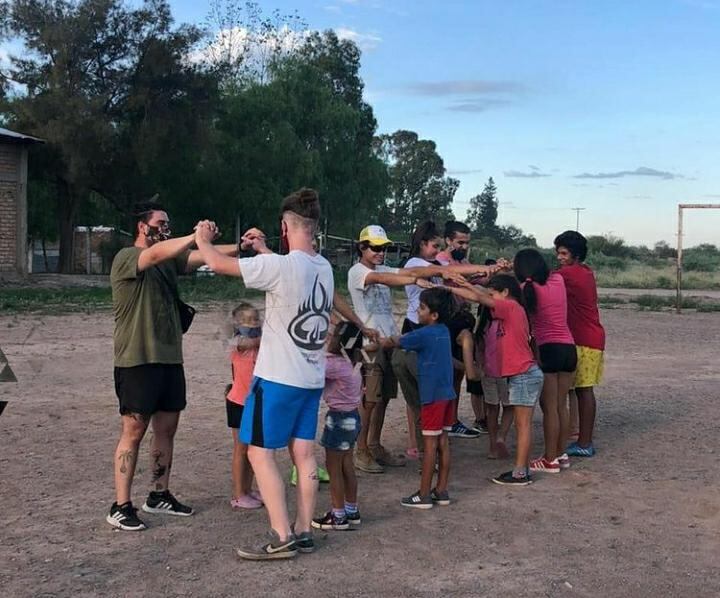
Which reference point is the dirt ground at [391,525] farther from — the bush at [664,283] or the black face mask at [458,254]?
the bush at [664,283]

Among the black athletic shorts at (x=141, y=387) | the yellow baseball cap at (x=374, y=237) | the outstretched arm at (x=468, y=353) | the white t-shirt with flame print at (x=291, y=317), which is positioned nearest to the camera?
the white t-shirt with flame print at (x=291, y=317)

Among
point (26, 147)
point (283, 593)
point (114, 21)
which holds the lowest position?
point (283, 593)

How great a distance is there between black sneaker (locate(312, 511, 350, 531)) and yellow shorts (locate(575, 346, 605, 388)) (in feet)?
8.73

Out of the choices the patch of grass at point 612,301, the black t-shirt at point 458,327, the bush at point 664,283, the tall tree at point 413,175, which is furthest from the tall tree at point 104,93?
the tall tree at point 413,175

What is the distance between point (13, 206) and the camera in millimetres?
26969

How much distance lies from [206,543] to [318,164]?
33.9m

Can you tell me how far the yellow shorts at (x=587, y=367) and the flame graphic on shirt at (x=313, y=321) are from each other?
3093 millimetres

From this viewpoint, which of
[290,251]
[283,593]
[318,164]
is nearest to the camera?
[283,593]

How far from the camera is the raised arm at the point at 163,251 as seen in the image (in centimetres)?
442

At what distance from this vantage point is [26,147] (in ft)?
89.0

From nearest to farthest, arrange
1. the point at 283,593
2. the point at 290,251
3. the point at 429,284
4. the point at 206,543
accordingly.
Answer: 1. the point at 283,593
2. the point at 290,251
3. the point at 206,543
4. the point at 429,284

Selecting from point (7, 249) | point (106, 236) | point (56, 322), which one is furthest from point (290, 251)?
point (106, 236)

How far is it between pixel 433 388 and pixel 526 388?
3.08 ft

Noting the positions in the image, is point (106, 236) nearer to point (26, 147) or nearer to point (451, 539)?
point (26, 147)
